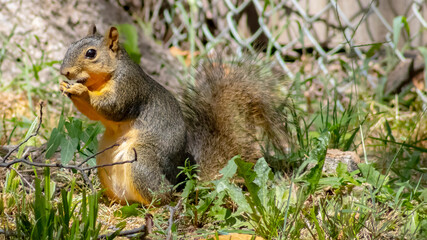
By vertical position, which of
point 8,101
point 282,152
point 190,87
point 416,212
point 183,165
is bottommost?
point 416,212

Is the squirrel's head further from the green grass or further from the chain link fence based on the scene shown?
the chain link fence

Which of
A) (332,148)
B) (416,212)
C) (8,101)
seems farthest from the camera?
(8,101)

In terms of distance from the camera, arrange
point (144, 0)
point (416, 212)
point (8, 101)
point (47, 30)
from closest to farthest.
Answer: point (416, 212) → point (8, 101) → point (47, 30) → point (144, 0)

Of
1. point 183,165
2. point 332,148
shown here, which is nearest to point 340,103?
point 332,148

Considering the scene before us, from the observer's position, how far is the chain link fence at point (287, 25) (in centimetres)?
384

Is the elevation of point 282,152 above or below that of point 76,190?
below

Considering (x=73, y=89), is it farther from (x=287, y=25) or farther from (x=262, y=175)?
(x=287, y=25)

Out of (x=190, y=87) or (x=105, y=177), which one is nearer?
(x=105, y=177)

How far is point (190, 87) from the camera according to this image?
7.83 feet

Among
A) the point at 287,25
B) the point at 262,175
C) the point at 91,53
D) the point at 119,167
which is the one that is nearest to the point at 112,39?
the point at 91,53

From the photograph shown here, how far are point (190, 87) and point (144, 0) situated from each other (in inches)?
103

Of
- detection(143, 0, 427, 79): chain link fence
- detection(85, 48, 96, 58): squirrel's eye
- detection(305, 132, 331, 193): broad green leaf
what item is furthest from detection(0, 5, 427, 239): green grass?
detection(143, 0, 427, 79): chain link fence

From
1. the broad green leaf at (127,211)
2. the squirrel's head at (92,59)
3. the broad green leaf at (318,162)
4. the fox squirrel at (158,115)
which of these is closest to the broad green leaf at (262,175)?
the broad green leaf at (318,162)

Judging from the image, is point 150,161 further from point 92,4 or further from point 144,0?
point 144,0
